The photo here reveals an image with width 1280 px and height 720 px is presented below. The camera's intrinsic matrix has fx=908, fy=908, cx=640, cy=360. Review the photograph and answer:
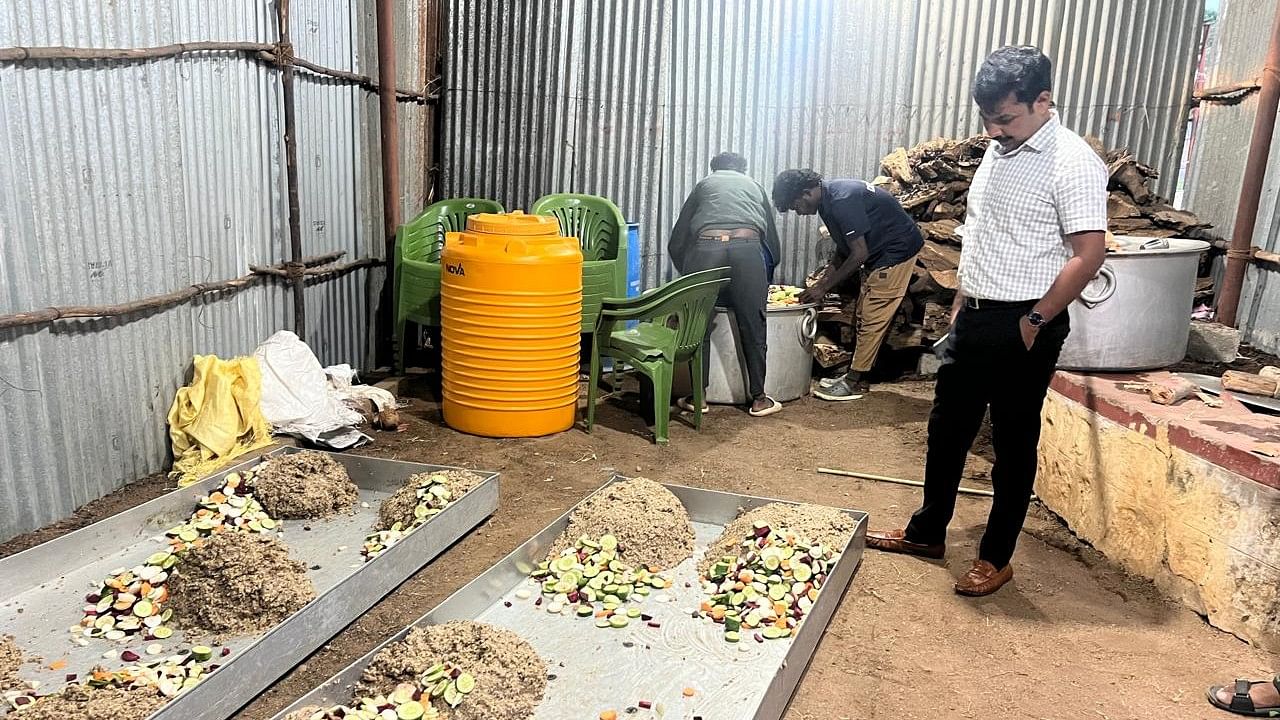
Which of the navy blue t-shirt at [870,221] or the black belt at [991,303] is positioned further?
the navy blue t-shirt at [870,221]

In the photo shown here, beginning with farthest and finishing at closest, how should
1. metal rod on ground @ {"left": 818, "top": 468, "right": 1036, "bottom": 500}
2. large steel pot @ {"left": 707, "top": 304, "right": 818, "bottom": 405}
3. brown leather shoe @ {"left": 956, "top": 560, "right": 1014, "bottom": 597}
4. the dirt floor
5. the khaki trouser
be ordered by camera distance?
the khaki trouser, large steel pot @ {"left": 707, "top": 304, "right": 818, "bottom": 405}, metal rod on ground @ {"left": 818, "top": 468, "right": 1036, "bottom": 500}, brown leather shoe @ {"left": 956, "top": 560, "right": 1014, "bottom": 597}, the dirt floor

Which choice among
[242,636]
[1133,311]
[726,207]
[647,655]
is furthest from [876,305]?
[242,636]

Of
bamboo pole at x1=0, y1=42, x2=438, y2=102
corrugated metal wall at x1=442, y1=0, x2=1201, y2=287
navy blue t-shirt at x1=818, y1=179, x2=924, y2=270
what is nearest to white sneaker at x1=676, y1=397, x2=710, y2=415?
navy blue t-shirt at x1=818, y1=179, x2=924, y2=270

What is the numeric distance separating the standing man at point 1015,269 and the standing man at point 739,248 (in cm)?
232

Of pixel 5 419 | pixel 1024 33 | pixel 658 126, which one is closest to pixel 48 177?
pixel 5 419

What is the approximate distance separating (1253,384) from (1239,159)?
344cm

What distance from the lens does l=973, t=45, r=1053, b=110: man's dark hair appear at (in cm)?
303

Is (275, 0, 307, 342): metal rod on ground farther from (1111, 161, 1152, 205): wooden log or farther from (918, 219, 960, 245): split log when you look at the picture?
(1111, 161, 1152, 205): wooden log

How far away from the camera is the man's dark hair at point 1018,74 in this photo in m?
3.03

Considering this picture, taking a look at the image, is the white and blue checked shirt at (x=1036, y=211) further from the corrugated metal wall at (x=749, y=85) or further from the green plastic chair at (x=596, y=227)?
the corrugated metal wall at (x=749, y=85)

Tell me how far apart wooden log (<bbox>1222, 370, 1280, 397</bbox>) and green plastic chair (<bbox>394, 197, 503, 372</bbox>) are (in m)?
4.25

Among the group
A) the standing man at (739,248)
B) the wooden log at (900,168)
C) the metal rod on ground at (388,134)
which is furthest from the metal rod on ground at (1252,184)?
the metal rod on ground at (388,134)

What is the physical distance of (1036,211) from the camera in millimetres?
3104

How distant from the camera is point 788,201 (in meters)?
5.87
